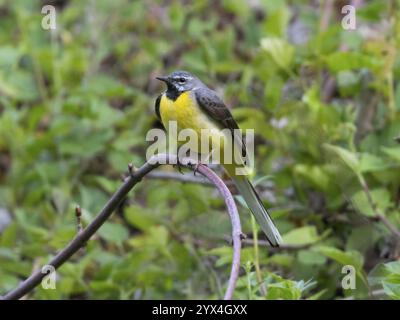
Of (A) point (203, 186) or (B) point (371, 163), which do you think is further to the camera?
(A) point (203, 186)

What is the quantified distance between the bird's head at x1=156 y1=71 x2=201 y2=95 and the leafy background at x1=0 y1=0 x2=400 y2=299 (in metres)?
0.55

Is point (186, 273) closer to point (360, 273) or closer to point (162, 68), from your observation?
point (360, 273)

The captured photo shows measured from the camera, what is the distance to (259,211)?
3174mm

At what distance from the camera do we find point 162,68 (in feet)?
20.9

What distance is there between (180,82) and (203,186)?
0.73 m

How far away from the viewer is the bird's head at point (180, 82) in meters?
3.80

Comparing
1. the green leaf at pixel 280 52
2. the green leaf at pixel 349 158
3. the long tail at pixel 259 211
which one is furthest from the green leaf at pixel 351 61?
the long tail at pixel 259 211

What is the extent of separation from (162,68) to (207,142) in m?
2.87

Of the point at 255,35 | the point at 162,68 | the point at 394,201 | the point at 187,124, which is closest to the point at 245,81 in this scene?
the point at 255,35

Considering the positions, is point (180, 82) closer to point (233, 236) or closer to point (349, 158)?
point (349, 158)

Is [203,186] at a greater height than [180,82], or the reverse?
[180,82]

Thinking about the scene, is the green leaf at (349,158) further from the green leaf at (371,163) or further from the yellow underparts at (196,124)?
the yellow underparts at (196,124)

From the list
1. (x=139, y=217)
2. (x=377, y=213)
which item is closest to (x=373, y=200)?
(x=377, y=213)

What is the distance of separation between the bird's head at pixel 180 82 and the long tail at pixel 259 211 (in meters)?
0.59
